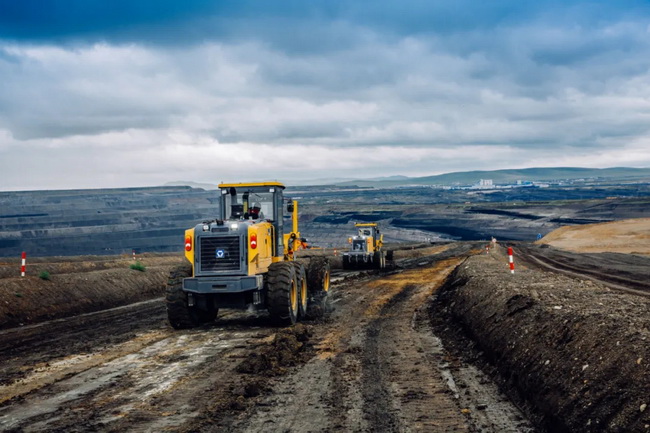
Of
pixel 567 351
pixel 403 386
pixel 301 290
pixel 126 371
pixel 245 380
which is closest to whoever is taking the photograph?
pixel 567 351

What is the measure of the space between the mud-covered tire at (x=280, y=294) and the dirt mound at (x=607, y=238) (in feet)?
136

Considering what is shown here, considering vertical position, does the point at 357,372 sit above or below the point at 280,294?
below

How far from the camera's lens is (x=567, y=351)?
916 cm

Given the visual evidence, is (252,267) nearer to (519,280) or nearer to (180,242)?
(519,280)

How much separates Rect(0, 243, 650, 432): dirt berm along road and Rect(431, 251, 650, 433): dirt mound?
0.02 meters

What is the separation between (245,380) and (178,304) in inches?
229

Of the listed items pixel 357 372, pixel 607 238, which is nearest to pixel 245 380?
pixel 357 372

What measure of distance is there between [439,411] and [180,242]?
97.1m

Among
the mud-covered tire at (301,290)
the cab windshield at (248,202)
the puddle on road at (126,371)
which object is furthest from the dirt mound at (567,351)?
the cab windshield at (248,202)

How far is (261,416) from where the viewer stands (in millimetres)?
8164

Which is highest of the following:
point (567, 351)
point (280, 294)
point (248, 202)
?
point (248, 202)

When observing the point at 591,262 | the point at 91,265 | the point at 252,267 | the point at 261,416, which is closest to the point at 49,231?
the point at 91,265

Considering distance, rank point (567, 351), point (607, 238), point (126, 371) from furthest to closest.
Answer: point (607, 238), point (126, 371), point (567, 351)

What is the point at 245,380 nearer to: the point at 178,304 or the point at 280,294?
the point at 280,294
